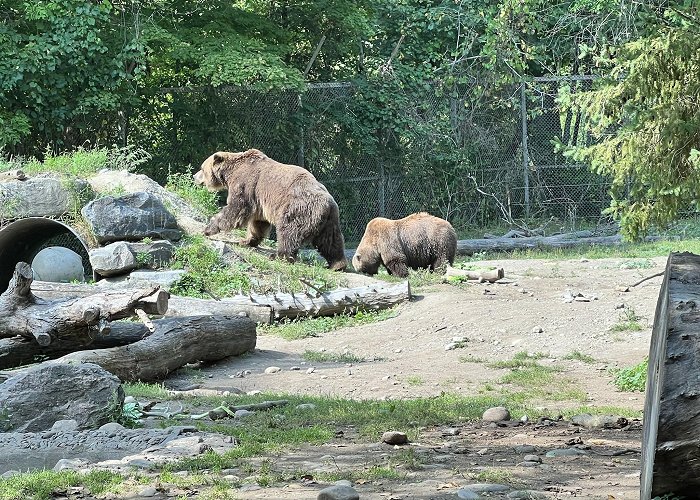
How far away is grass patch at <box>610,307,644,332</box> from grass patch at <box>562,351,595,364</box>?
0.90m

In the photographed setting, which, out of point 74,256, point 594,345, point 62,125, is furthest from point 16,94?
point 594,345

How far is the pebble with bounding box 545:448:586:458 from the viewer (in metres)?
5.20

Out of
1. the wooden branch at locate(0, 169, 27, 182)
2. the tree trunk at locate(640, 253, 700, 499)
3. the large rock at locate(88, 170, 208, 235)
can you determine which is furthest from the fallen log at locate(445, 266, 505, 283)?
the tree trunk at locate(640, 253, 700, 499)

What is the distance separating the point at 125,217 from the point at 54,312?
18.7ft

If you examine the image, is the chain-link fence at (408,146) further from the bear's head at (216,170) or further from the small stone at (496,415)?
the small stone at (496,415)

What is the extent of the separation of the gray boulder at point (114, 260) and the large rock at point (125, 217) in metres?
0.33

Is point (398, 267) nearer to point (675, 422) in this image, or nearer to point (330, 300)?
point (330, 300)

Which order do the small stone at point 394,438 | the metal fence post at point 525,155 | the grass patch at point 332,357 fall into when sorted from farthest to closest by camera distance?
the metal fence post at point 525,155, the grass patch at point 332,357, the small stone at point 394,438

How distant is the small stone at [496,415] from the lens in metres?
6.60

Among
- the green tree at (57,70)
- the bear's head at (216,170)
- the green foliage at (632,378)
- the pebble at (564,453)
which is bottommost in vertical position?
the green foliage at (632,378)

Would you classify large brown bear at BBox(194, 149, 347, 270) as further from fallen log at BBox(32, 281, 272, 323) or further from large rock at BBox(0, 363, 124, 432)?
large rock at BBox(0, 363, 124, 432)

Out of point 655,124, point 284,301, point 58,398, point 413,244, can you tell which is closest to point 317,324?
point 284,301

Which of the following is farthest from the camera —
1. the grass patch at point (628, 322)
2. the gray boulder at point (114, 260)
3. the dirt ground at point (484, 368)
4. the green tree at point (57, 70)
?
the green tree at point (57, 70)

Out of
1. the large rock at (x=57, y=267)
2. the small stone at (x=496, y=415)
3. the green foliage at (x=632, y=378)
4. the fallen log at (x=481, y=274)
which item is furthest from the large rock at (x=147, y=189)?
the small stone at (x=496, y=415)
